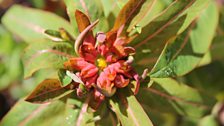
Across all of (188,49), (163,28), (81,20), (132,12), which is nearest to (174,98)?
(188,49)

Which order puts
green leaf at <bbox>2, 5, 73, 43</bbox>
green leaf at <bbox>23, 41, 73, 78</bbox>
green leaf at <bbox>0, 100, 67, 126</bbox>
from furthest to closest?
green leaf at <bbox>2, 5, 73, 43</bbox>
green leaf at <bbox>0, 100, 67, 126</bbox>
green leaf at <bbox>23, 41, 73, 78</bbox>

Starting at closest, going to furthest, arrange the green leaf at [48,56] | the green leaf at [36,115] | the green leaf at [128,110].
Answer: the green leaf at [128,110], the green leaf at [48,56], the green leaf at [36,115]

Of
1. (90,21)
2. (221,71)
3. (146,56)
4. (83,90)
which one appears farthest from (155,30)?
(221,71)

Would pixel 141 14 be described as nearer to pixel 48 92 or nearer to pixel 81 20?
pixel 81 20

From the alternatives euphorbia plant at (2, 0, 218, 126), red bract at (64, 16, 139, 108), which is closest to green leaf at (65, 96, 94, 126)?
euphorbia plant at (2, 0, 218, 126)

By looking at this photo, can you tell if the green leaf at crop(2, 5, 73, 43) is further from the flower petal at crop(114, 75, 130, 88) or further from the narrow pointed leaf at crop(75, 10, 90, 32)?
the flower petal at crop(114, 75, 130, 88)

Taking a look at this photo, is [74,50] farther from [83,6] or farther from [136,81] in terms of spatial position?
[136,81]

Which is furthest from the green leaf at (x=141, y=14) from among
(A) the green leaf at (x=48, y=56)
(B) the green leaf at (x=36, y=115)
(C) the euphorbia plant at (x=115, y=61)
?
(B) the green leaf at (x=36, y=115)

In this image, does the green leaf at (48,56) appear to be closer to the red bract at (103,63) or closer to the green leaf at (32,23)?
the red bract at (103,63)
